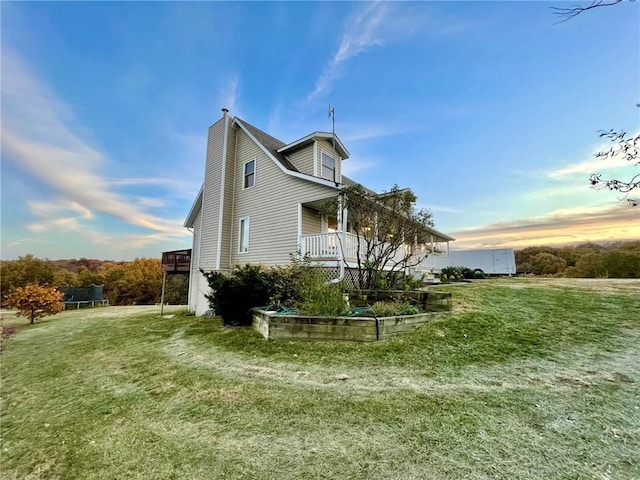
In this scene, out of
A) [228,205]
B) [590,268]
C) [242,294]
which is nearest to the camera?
[242,294]

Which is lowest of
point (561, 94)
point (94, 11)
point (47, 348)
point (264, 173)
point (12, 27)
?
point (47, 348)

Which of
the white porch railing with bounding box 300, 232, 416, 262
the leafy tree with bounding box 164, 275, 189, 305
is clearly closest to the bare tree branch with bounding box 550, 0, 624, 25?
the white porch railing with bounding box 300, 232, 416, 262

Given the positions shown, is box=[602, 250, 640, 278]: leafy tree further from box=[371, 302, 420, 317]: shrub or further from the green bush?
the green bush

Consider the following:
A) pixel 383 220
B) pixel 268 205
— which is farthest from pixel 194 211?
pixel 383 220

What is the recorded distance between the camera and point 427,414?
2.86 metres

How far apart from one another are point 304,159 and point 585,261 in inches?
840

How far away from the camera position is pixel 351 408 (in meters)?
3.06

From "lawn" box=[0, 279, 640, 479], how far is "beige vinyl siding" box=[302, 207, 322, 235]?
5.41 meters

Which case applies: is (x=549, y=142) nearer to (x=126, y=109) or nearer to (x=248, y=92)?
(x=248, y=92)

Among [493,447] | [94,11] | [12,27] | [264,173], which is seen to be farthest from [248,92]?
[493,447]

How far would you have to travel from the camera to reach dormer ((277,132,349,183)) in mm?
11234

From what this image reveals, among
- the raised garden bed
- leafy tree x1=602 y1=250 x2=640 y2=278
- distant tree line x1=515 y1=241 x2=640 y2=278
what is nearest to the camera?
the raised garden bed

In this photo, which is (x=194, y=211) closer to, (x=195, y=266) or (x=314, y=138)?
(x=195, y=266)

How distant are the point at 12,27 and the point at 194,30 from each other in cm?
501
